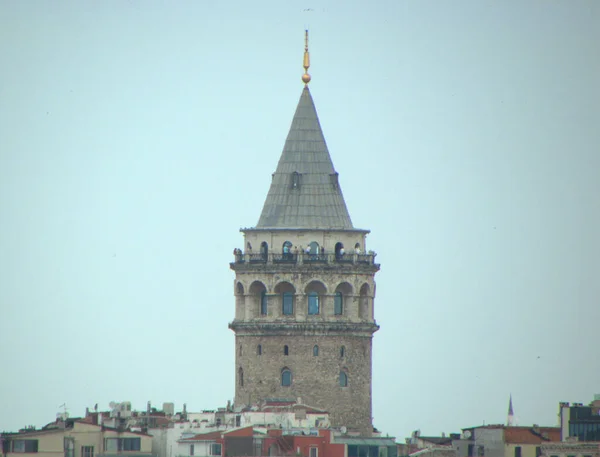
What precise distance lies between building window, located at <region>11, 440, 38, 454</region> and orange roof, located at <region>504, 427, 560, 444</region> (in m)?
20.5

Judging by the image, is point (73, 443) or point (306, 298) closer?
point (73, 443)

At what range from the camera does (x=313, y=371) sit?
16038cm

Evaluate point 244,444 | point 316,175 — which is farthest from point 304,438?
point 316,175

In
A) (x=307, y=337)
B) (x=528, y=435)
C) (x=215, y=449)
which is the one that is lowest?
(x=215, y=449)

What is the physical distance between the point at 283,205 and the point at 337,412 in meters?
8.83

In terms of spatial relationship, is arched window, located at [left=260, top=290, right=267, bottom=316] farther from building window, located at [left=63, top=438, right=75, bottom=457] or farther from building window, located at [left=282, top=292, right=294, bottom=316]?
building window, located at [left=63, top=438, right=75, bottom=457]

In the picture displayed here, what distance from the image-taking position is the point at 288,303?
6339 inches

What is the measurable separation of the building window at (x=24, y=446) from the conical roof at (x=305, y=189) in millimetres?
13559

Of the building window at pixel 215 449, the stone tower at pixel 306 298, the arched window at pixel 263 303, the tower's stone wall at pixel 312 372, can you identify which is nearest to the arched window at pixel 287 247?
the stone tower at pixel 306 298

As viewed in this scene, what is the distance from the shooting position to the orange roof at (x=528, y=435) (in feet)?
535

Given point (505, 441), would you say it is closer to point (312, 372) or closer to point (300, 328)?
point (312, 372)

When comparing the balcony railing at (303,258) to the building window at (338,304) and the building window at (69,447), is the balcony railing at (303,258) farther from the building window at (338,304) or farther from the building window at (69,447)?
the building window at (69,447)

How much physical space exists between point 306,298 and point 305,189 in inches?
177

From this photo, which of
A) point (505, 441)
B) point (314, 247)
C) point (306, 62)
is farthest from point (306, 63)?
point (505, 441)
